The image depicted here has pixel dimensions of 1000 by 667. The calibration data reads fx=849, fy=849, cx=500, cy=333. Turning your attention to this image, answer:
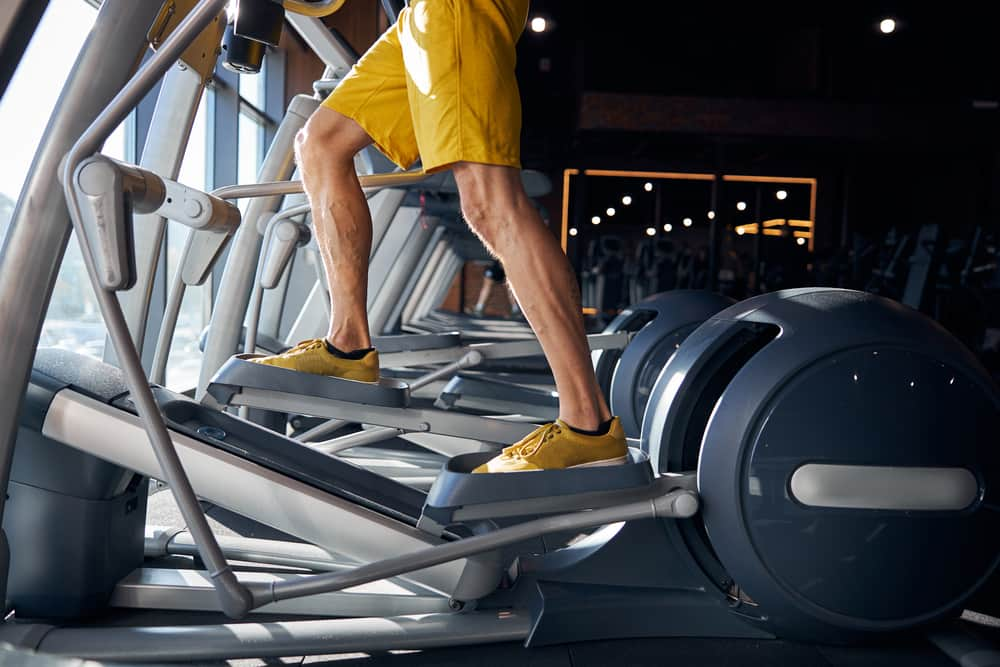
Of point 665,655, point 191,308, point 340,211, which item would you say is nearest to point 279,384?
point 340,211

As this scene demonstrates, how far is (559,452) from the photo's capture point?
129 cm

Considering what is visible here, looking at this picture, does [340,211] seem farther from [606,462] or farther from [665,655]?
[665,655]

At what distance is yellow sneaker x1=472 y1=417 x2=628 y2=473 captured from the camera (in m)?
1.28

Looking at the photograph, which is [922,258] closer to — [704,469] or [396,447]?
[396,447]

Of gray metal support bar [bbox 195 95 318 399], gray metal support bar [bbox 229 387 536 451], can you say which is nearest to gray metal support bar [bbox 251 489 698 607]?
gray metal support bar [bbox 229 387 536 451]

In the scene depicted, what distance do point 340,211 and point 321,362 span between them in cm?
29

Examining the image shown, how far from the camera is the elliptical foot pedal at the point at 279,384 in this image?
1.46 m

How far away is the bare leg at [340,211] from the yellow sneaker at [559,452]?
431mm

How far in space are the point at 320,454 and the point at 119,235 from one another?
62cm

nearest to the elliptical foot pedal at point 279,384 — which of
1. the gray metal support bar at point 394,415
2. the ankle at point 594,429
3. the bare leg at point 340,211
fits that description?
the gray metal support bar at point 394,415

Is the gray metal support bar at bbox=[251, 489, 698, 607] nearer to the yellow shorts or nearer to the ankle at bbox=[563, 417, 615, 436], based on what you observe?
the ankle at bbox=[563, 417, 615, 436]

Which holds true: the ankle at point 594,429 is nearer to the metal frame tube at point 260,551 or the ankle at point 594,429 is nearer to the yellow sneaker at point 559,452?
the yellow sneaker at point 559,452

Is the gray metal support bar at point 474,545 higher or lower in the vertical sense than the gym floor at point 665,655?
higher

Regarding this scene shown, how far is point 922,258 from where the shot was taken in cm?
588
